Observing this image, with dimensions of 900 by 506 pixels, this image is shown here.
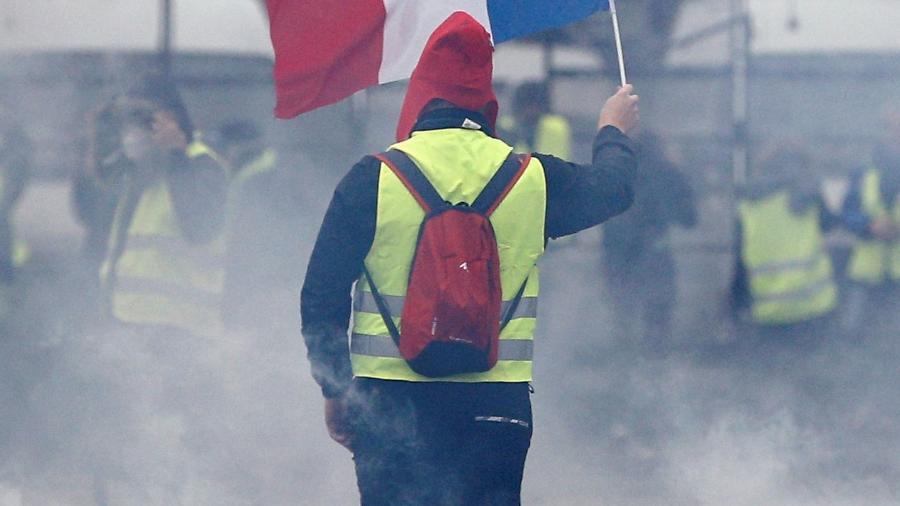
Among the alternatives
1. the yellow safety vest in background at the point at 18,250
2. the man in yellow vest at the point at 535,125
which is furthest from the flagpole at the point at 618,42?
the man in yellow vest at the point at 535,125

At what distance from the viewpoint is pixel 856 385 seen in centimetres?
609

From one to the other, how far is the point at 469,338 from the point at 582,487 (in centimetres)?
238

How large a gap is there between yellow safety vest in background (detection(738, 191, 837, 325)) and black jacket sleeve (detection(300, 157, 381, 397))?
4.36 metres

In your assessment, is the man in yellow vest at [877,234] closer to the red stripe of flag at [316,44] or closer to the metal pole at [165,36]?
the metal pole at [165,36]

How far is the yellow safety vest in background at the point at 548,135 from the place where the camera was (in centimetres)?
720

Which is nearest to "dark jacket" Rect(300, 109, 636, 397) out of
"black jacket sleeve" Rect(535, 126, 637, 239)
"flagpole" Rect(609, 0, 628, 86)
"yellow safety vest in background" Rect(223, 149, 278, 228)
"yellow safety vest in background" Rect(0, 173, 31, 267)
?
"black jacket sleeve" Rect(535, 126, 637, 239)

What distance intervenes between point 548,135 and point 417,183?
4.52m

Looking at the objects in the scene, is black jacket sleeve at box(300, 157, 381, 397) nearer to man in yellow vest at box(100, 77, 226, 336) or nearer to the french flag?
the french flag

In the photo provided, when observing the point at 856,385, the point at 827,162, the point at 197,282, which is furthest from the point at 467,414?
the point at 827,162

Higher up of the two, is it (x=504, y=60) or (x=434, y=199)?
(x=434, y=199)

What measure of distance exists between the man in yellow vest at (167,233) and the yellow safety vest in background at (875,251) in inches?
135

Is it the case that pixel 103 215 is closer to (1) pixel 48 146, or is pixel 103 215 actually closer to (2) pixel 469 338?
(1) pixel 48 146

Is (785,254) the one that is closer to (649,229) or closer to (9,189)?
(649,229)

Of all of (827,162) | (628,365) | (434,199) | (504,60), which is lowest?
(628,365)
